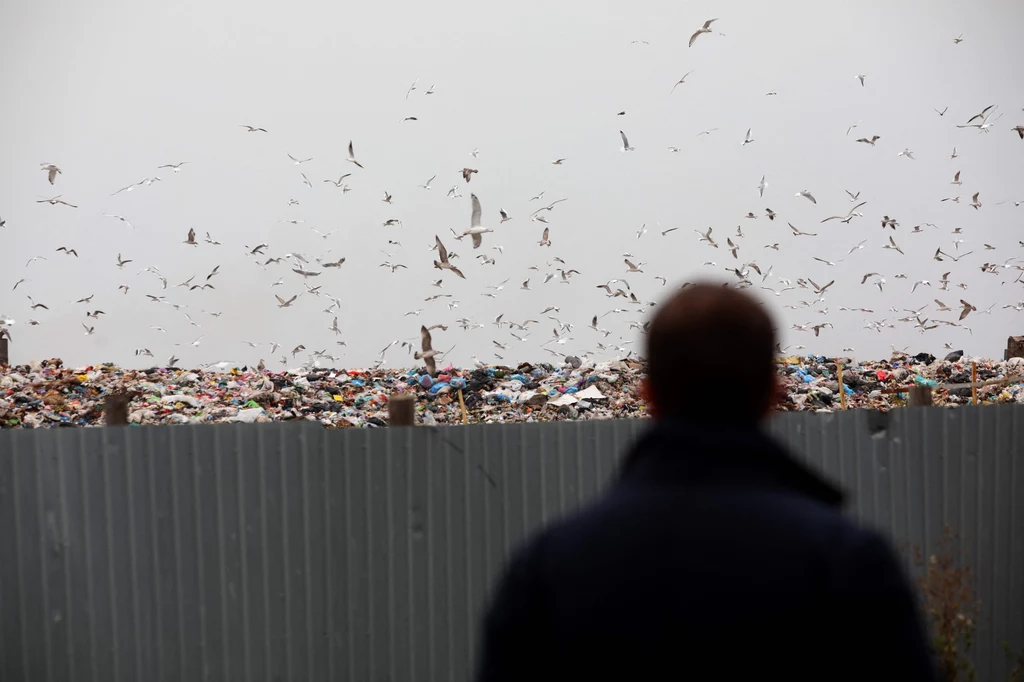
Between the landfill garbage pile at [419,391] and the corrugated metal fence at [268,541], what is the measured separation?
9.02 ft

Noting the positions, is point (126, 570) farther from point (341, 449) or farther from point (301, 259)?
point (301, 259)

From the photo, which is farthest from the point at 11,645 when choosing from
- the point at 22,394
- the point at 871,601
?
the point at 22,394

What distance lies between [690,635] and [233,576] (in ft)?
10.3

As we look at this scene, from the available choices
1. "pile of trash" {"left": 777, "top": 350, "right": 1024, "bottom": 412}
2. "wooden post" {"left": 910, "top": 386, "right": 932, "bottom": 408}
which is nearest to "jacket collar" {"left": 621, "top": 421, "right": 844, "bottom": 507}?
"wooden post" {"left": 910, "top": 386, "right": 932, "bottom": 408}

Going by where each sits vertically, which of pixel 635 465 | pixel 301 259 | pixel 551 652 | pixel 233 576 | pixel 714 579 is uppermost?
pixel 301 259

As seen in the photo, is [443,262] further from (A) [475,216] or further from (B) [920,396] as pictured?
(B) [920,396]

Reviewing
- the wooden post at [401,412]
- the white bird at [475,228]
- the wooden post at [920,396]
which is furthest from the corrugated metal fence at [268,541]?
the white bird at [475,228]

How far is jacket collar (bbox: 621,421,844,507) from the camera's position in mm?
1096

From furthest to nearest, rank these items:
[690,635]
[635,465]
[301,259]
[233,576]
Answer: [301,259] < [233,576] < [635,465] < [690,635]

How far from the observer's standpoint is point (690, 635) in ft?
3.38

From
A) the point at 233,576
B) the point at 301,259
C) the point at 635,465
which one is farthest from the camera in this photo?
the point at 301,259

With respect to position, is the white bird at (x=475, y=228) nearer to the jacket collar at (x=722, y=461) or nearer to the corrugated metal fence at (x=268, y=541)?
the corrugated metal fence at (x=268, y=541)

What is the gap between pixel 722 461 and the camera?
1.10m

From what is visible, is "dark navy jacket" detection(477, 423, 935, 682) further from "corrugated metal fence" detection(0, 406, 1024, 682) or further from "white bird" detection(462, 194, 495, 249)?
"white bird" detection(462, 194, 495, 249)
